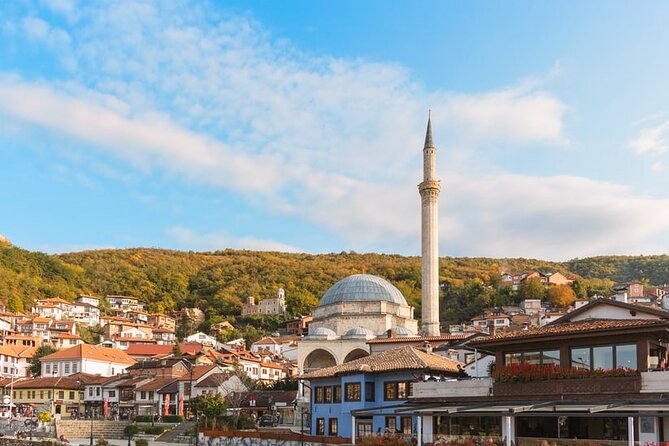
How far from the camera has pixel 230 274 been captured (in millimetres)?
126562

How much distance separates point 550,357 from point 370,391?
901cm

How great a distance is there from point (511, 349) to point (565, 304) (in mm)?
74549

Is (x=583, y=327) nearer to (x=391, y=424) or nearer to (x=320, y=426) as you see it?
(x=391, y=424)

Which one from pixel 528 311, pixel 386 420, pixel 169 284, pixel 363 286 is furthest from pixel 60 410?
pixel 169 284

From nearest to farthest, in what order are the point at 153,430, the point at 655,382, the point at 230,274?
the point at 655,382, the point at 153,430, the point at 230,274

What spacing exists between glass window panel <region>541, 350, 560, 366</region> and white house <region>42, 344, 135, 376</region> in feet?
144

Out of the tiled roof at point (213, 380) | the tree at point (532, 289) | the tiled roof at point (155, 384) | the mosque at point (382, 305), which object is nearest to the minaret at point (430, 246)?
the mosque at point (382, 305)

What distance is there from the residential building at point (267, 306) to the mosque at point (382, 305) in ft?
161

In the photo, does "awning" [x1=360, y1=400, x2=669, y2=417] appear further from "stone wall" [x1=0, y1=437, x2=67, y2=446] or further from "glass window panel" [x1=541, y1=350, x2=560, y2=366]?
"stone wall" [x1=0, y1=437, x2=67, y2=446]

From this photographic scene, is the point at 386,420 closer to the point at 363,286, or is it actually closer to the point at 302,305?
the point at 363,286

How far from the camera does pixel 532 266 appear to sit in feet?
472

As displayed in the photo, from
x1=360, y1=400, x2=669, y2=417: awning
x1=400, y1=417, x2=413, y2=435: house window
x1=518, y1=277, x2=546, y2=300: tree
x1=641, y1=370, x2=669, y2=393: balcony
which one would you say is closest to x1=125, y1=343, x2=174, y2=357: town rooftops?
x1=400, y1=417, x2=413, y2=435: house window

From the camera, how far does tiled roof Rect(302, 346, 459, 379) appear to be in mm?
25750

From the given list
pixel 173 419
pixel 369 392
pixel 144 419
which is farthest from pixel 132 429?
pixel 369 392
